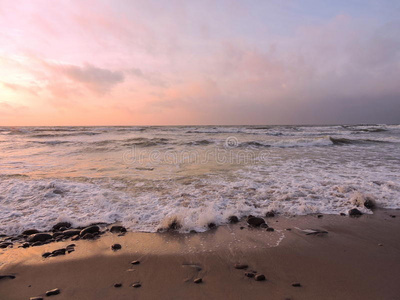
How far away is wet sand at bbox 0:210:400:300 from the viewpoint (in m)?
2.29

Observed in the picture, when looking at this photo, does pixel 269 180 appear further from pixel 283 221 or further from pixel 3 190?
pixel 3 190

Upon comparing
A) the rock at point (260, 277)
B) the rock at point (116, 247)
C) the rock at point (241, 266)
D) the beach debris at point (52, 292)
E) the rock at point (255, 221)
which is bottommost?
the beach debris at point (52, 292)

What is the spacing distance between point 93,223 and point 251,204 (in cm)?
330

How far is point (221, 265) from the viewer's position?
108 inches

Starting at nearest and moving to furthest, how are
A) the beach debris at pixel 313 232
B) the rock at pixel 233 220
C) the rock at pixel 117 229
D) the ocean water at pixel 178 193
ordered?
1. the beach debris at pixel 313 232
2. the rock at pixel 117 229
3. the rock at pixel 233 220
4. the ocean water at pixel 178 193

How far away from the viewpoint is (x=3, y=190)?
5.65m

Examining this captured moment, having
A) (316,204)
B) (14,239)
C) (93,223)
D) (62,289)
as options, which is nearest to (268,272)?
(62,289)

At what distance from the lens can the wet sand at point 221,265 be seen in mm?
2293

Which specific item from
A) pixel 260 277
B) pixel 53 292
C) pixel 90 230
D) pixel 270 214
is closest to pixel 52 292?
pixel 53 292

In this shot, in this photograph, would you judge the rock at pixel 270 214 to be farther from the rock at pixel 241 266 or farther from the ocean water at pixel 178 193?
the rock at pixel 241 266

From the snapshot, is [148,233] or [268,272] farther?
[148,233]

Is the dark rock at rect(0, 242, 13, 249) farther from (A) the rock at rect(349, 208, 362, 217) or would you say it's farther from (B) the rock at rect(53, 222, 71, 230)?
(A) the rock at rect(349, 208, 362, 217)

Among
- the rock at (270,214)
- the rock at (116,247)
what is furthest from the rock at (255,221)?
the rock at (116,247)

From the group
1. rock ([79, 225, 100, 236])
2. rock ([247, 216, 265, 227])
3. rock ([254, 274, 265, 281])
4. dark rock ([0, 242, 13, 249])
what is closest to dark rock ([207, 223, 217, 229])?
rock ([247, 216, 265, 227])
